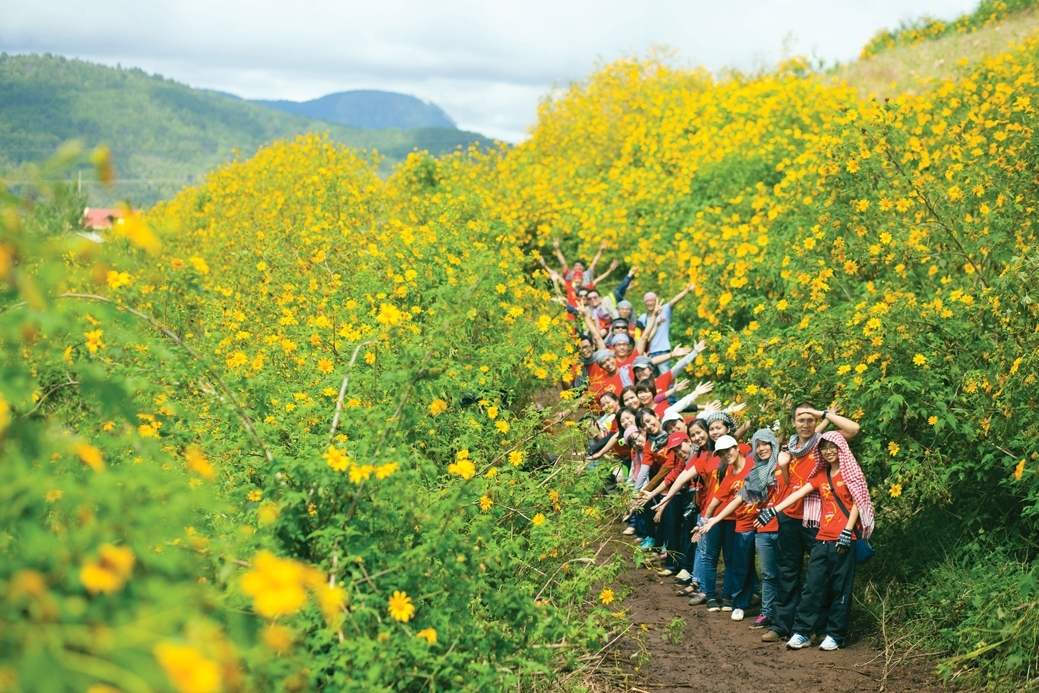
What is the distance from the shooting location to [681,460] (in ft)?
29.0

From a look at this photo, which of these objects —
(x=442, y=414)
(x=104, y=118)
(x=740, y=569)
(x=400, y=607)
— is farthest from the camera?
(x=104, y=118)

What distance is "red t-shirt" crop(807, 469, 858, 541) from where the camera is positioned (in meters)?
7.22

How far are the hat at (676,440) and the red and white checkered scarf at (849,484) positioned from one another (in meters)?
1.48

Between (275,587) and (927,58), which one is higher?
(927,58)

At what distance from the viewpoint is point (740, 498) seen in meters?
7.97

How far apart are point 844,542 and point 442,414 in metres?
2.73

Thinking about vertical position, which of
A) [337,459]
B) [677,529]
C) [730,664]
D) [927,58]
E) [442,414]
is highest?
[927,58]

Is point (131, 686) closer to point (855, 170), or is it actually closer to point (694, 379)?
point (855, 170)

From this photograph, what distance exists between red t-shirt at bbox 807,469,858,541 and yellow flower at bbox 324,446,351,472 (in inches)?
154

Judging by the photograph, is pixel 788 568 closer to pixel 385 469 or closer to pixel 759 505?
pixel 759 505

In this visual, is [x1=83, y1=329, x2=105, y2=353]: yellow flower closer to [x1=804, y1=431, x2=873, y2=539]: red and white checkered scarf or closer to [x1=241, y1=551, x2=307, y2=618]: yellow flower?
[x1=241, y1=551, x2=307, y2=618]: yellow flower

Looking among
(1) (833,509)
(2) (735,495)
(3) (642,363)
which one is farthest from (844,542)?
(3) (642,363)

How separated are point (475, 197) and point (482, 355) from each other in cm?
748

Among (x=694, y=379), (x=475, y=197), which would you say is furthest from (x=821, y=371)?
(x=475, y=197)
